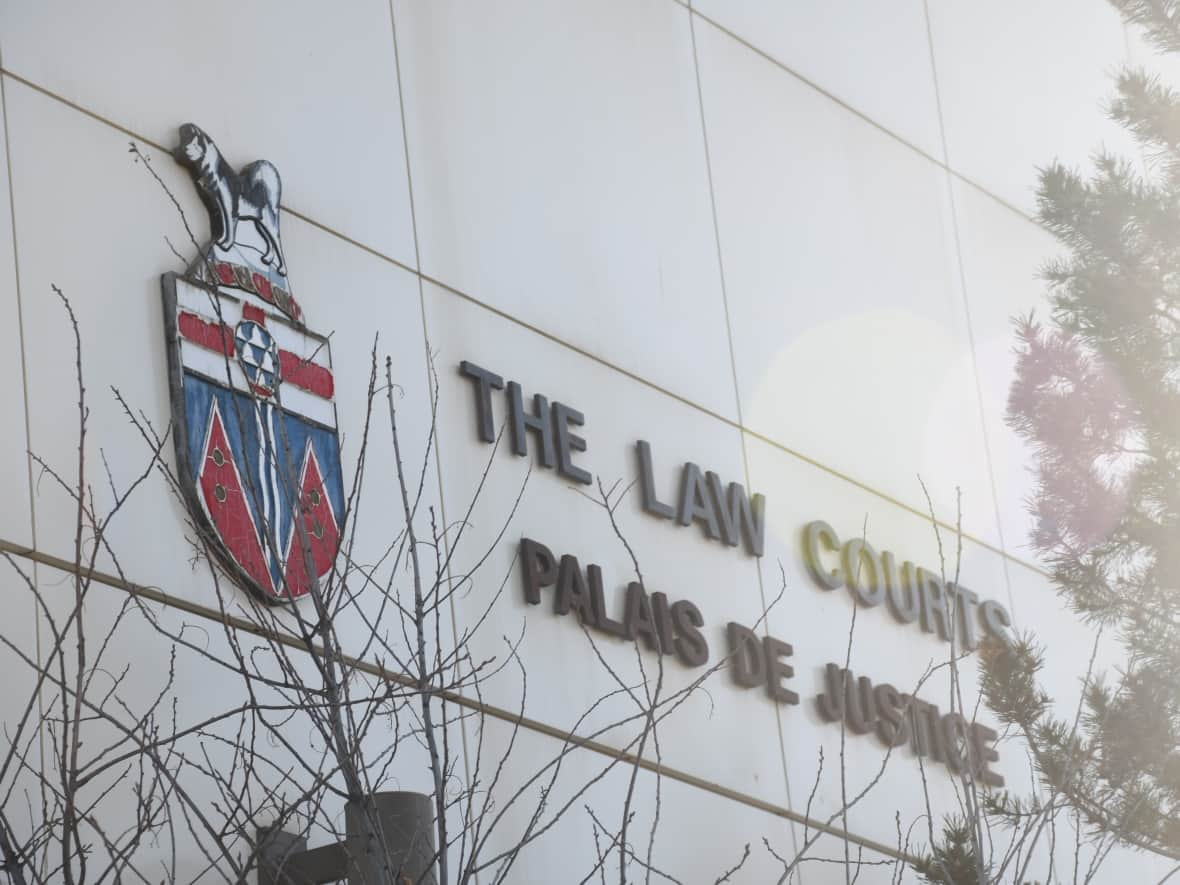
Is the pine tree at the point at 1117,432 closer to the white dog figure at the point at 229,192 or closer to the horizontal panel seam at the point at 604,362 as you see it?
the horizontal panel seam at the point at 604,362

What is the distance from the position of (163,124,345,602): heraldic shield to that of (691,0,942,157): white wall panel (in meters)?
4.30

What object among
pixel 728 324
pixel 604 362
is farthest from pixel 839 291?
pixel 604 362

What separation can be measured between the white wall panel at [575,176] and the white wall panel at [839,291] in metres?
0.28

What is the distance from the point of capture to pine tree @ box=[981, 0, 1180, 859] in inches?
320

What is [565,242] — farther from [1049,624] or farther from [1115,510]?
[1049,624]

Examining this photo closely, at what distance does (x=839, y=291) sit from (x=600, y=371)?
243 cm

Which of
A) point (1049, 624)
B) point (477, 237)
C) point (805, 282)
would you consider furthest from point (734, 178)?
point (1049, 624)

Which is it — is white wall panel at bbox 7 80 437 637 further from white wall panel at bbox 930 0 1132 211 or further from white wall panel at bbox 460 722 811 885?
white wall panel at bbox 930 0 1132 211

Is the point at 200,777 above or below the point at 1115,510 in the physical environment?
below

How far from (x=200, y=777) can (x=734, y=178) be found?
520 centimetres

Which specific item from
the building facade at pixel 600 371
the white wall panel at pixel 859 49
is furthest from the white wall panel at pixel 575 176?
the white wall panel at pixel 859 49

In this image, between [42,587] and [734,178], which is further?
[734,178]

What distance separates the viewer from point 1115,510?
28.9 ft

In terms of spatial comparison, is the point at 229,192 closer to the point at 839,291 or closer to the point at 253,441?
the point at 253,441
